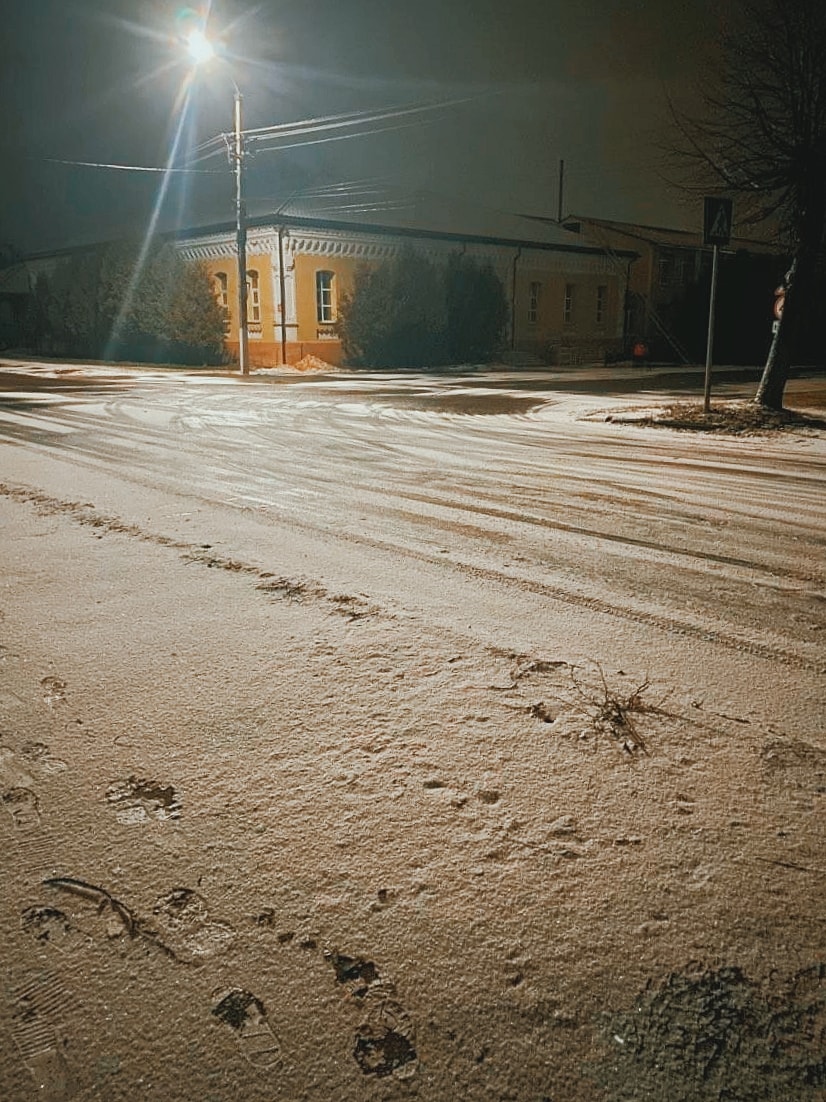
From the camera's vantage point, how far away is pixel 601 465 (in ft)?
27.0

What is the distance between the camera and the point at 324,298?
32.6m

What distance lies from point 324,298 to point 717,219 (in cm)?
2359

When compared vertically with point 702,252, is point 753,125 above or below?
below

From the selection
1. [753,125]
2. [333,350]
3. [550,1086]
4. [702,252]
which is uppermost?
[702,252]

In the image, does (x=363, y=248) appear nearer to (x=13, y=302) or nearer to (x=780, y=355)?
(x=780, y=355)

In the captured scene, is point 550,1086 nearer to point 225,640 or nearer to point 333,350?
point 225,640

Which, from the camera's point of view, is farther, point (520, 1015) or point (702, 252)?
point (702, 252)

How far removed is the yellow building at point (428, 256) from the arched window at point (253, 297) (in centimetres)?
6

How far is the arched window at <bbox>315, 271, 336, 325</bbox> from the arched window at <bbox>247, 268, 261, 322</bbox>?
2568mm

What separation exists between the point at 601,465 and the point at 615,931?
6904 mm

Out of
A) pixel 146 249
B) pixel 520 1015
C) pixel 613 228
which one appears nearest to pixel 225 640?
pixel 520 1015

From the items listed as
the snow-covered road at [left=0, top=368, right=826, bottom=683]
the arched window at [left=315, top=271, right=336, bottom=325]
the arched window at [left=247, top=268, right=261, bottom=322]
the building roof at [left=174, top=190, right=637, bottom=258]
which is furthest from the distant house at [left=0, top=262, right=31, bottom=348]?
the snow-covered road at [left=0, top=368, right=826, bottom=683]

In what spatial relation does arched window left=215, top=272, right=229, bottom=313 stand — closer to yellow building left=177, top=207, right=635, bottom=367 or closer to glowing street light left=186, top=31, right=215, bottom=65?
yellow building left=177, top=207, right=635, bottom=367

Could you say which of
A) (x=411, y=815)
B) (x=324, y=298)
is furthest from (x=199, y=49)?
(x=411, y=815)
